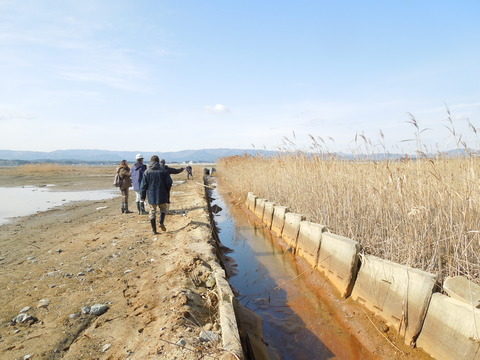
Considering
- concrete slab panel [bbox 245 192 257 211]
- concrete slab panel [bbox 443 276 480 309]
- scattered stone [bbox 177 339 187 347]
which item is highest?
concrete slab panel [bbox 443 276 480 309]

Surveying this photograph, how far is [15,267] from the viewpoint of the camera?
473 cm

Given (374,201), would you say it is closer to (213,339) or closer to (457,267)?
(457,267)

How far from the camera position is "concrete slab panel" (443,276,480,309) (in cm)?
254

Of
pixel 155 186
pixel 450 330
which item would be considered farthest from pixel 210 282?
pixel 155 186

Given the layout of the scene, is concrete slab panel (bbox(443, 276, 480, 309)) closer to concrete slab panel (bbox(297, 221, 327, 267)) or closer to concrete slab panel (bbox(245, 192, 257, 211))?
concrete slab panel (bbox(297, 221, 327, 267))

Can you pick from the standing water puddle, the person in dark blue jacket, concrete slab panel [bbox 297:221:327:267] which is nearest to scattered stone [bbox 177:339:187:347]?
the standing water puddle

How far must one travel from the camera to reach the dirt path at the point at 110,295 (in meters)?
2.55

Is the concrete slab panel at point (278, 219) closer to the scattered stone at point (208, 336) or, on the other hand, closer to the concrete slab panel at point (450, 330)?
the concrete slab panel at point (450, 330)

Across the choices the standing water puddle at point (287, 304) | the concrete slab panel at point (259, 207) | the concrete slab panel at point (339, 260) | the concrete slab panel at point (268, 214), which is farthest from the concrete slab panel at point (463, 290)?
the concrete slab panel at point (259, 207)

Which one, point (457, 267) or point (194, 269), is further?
point (194, 269)

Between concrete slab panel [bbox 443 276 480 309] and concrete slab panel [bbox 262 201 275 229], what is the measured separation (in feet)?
19.2

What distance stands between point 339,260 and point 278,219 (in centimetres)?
349

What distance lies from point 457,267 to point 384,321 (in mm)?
1066

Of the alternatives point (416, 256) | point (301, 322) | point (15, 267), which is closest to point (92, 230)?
point (15, 267)
